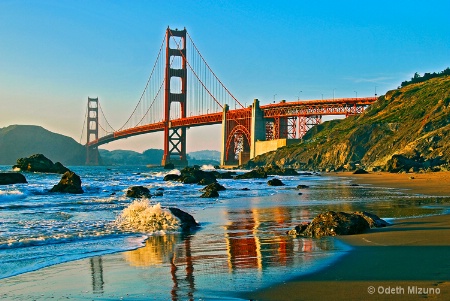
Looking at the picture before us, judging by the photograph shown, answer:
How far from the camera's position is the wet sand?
4766 mm

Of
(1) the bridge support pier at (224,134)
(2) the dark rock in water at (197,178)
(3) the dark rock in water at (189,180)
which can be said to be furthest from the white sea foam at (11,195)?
(1) the bridge support pier at (224,134)

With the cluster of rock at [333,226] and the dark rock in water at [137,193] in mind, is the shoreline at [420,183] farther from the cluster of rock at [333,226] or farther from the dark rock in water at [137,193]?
the cluster of rock at [333,226]

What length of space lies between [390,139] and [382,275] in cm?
5851

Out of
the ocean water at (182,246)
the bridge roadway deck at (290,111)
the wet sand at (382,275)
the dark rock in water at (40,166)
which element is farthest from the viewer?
the bridge roadway deck at (290,111)

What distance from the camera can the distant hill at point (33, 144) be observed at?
546 ft

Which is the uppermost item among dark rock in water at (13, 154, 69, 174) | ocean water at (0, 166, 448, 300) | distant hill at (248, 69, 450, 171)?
distant hill at (248, 69, 450, 171)

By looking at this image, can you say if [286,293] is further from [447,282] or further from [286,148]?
[286,148]

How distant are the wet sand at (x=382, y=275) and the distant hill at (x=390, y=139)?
116ft

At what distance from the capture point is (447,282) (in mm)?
4988

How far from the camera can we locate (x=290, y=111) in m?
88.1

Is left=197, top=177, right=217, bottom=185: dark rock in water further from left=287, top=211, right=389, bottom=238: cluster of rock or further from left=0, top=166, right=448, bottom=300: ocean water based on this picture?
left=287, top=211, right=389, bottom=238: cluster of rock

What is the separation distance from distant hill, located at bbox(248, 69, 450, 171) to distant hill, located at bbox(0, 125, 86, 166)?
95.6 metres

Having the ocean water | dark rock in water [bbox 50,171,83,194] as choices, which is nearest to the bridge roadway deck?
dark rock in water [bbox 50,171,83,194]

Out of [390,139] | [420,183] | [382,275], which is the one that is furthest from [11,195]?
[390,139]
